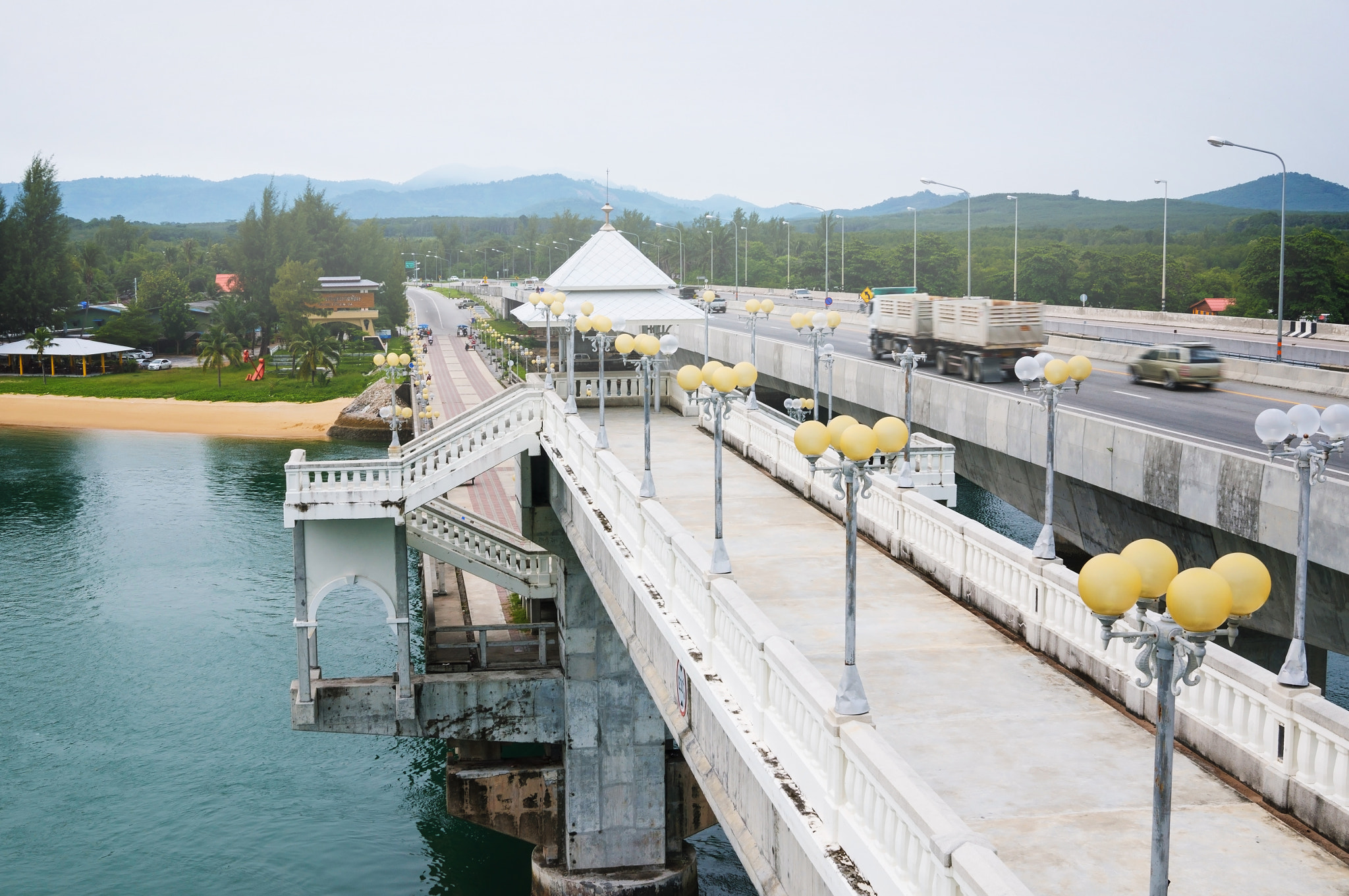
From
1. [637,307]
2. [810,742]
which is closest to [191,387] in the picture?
[637,307]

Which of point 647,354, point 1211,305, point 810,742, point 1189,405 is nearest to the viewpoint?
point 810,742

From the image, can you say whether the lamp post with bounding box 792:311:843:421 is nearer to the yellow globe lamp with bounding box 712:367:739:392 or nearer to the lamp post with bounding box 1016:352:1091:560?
the lamp post with bounding box 1016:352:1091:560

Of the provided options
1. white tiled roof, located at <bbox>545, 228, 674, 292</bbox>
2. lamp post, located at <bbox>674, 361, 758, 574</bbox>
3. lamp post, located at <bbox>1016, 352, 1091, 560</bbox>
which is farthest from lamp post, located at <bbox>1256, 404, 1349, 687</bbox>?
white tiled roof, located at <bbox>545, 228, 674, 292</bbox>

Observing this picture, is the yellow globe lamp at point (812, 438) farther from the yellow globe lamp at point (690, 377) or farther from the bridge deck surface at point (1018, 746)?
the yellow globe lamp at point (690, 377)

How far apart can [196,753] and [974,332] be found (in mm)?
27330

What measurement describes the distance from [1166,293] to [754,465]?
318ft

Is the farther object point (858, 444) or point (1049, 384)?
point (1049, 384)

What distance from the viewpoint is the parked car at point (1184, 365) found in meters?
38.0

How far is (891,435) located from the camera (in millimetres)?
12352

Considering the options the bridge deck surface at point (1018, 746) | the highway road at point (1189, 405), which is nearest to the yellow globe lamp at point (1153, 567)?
the bridge deck surface at point (1018, 746)

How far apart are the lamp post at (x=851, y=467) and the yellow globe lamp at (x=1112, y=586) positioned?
3045 millimetres

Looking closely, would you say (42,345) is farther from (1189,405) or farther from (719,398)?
(719,398)

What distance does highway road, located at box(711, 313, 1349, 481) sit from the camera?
1123 inches

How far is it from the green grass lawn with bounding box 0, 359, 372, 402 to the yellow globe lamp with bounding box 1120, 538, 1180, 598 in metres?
106
